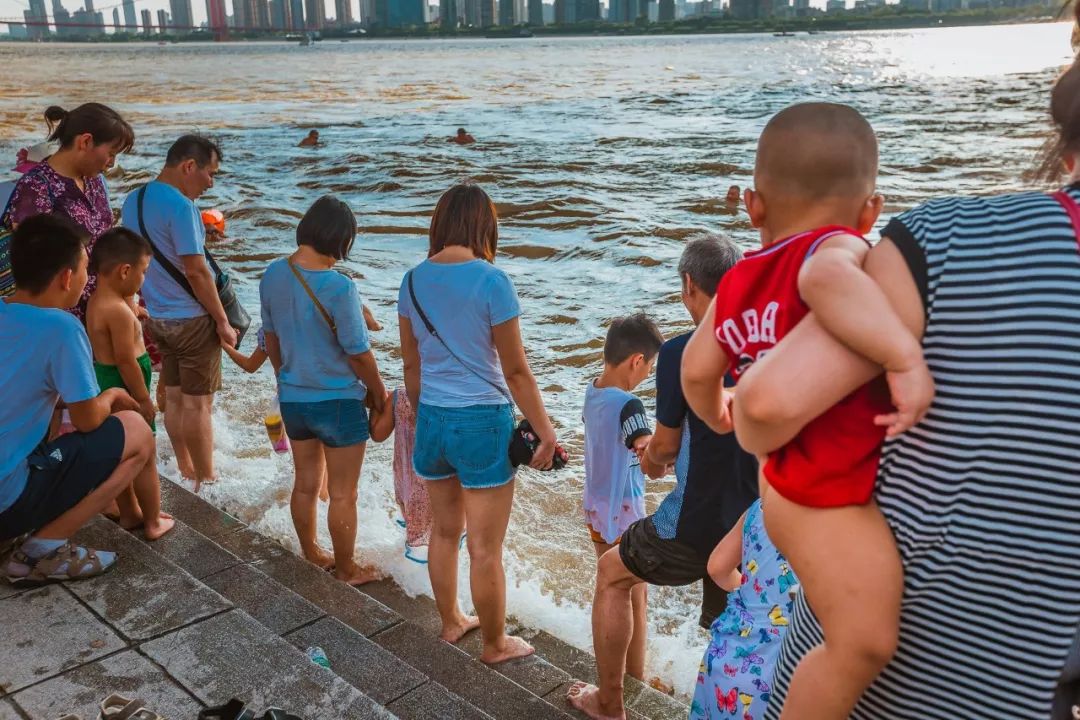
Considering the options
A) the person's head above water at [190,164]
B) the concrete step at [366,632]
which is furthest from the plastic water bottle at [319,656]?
the person's head above water at [190,164]

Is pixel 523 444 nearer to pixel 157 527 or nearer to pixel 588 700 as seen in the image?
pixel 588 700

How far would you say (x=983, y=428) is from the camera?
1418 mm

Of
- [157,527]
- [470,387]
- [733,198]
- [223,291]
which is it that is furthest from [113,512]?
[733,198]

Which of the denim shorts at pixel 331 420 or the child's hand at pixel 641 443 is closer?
the child's hand at pixel 641 443

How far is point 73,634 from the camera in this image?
329cm

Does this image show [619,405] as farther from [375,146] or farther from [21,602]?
[375,146]

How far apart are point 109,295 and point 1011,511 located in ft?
14.1

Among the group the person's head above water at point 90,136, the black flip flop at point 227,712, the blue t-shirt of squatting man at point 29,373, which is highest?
the person's head above water at point 90,136

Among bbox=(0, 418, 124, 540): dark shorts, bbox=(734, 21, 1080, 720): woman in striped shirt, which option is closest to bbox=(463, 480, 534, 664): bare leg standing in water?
bbox=(0, 418, 124, 540): dark shorts

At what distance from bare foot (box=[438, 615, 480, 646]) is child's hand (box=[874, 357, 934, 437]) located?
3.08 meters

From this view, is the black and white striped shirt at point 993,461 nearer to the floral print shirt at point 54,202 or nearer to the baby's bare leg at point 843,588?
the baby's bare leg at point 843,588

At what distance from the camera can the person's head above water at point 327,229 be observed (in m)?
4.16

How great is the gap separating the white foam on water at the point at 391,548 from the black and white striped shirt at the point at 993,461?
2.82m

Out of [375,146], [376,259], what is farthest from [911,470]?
[375,146]
